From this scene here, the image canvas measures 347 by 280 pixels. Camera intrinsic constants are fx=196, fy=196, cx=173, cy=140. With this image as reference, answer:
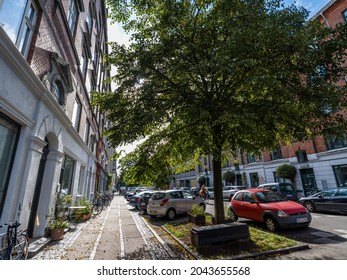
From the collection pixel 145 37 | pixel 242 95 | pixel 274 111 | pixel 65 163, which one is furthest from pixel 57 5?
pixel 274 111

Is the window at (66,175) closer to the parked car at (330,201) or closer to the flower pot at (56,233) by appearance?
the flower pot at (56,233)

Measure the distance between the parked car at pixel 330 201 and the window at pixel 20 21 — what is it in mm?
16027

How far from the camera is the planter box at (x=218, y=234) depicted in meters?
5.55

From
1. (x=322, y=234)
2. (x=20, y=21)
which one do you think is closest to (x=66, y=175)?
(x=20, y=21)

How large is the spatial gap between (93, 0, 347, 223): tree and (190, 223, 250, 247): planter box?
60.6 inches

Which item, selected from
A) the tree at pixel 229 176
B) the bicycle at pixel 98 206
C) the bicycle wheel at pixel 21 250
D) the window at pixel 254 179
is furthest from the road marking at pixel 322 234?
the tree at pixel 229 176

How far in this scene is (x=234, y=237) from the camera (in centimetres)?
581

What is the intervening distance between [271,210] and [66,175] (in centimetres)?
1008

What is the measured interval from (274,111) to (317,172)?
1842 cm

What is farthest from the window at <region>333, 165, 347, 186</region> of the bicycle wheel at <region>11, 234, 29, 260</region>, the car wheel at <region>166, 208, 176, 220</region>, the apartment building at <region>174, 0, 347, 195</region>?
the bicycle wheel at <region>11, 234, 29, 260</region>

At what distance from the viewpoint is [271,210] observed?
7.94 m

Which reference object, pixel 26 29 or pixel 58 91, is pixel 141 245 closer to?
pixel 58 91

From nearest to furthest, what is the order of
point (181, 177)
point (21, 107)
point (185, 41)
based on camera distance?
point (21, 107) < point (185, 41) < point (181, 177)
